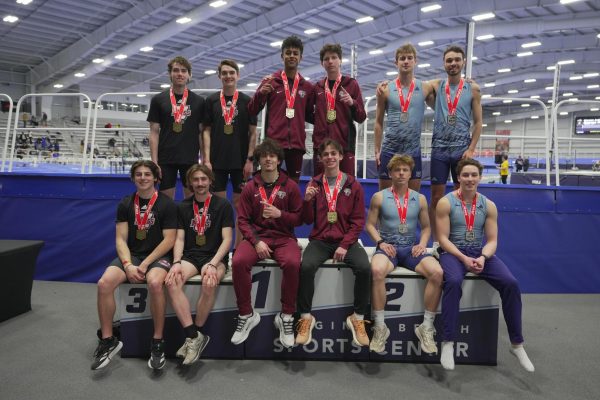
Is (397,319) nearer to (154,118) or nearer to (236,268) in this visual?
(236,268)

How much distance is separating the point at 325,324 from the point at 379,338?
0.38 metres

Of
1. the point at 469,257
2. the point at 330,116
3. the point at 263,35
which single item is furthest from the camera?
the point at 263,35

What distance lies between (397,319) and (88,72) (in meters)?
19.8

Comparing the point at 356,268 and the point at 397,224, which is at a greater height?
the point at 397,224

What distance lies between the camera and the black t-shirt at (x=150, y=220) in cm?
296

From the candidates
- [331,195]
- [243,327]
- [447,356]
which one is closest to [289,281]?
[243,327]

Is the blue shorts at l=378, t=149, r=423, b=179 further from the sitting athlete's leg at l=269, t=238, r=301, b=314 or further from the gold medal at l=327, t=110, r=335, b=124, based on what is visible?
the sitting athlete's leg at l=269, t=238, r=301, b=314

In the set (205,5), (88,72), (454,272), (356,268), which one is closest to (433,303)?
(454,272)

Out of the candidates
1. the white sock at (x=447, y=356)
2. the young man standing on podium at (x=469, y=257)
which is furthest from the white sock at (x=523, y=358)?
the white sock at (x=447, y=356)

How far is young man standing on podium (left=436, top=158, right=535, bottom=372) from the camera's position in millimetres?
2664

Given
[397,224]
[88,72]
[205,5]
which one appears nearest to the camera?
[397,224]

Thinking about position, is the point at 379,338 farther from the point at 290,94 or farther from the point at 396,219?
the point at 290,94

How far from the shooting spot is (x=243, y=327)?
2709 mm

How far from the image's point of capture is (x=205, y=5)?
39.4 ft
